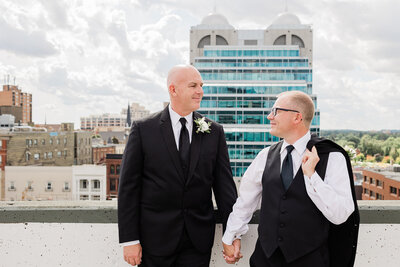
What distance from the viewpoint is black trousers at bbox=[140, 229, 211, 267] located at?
251 centimetres

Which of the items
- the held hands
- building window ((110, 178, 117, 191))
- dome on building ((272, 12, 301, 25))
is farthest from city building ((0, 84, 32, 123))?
the held hands

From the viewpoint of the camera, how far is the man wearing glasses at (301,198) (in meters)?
2.17

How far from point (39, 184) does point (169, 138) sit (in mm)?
53738

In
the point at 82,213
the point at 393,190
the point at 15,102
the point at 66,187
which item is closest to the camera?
the point at 82,213

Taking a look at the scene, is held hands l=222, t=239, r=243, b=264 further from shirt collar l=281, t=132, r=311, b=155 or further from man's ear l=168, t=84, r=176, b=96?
man's ear l=168, t=84, r=176, b=96

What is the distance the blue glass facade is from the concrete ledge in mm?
55240

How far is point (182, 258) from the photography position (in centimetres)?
254

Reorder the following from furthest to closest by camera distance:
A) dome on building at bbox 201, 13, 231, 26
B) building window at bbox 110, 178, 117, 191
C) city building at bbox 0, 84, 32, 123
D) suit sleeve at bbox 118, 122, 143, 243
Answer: city building at bbox 0, 84, 32, 123, dome on building at bbox 201, 13, 231, 26, building window at bbox 110, 178, 117, 191, suit sleeve at bbox 118, 122, 143, 243

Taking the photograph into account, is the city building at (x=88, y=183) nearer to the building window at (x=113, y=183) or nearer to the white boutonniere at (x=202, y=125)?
A: the building window at (x=113, y=183)

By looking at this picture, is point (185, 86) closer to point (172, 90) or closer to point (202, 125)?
point (172, 90)

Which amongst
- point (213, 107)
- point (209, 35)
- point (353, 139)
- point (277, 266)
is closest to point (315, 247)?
point (277, 266)

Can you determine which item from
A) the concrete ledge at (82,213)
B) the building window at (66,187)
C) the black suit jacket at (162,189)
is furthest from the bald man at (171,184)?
the building window at (66,187)

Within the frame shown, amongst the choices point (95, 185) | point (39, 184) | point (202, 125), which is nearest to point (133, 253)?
point (202, 125)

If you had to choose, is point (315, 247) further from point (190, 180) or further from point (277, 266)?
point (190, 180)
